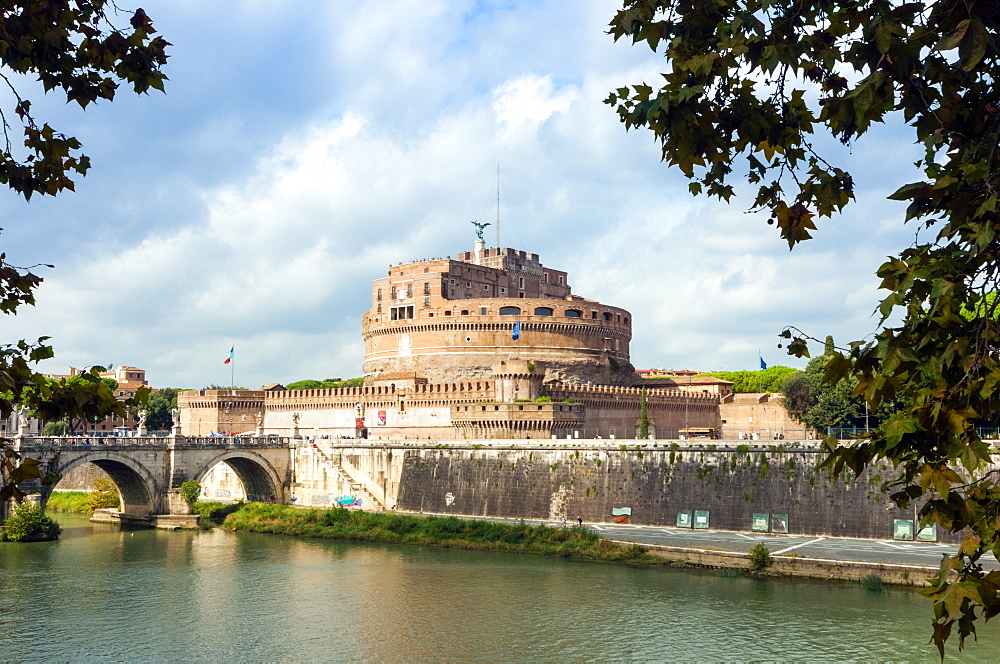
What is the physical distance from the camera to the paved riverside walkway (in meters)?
29.2

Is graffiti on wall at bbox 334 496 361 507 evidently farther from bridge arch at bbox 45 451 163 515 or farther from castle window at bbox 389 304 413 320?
castle window at bbox 389 304 413 320

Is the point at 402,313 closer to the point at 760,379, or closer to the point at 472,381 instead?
the point at 472,381

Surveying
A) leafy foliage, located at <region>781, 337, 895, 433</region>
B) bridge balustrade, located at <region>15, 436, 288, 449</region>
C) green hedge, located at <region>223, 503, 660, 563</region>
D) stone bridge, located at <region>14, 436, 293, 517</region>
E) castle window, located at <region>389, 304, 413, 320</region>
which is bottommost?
green hedge, located at <region>223, 503, 660, 563</region>

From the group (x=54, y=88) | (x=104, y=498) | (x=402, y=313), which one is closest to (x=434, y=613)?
(x=54, y=88)

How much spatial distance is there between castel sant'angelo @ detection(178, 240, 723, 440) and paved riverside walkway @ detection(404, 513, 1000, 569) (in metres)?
14.2

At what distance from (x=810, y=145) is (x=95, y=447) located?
4349 centimetres

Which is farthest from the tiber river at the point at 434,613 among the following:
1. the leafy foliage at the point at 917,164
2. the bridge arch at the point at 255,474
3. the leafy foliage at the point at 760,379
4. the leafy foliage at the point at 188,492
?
the leafy foliage at the point at 760,379

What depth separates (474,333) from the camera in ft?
211

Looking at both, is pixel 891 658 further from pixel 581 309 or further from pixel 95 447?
pixel 581 309

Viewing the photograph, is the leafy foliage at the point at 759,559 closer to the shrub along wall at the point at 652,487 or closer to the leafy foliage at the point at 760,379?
the shrub along wall at the point at 652,487

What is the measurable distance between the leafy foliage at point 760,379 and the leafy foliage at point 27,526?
49302mm

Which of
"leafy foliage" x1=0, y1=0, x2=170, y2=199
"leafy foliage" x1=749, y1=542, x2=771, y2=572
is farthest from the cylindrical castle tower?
"leafy foliage" x1=0, y1=0, x2=170, y2=199

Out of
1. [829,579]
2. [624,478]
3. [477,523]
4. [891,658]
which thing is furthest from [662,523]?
[891,658]

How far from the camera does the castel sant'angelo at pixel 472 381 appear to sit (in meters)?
54.4
